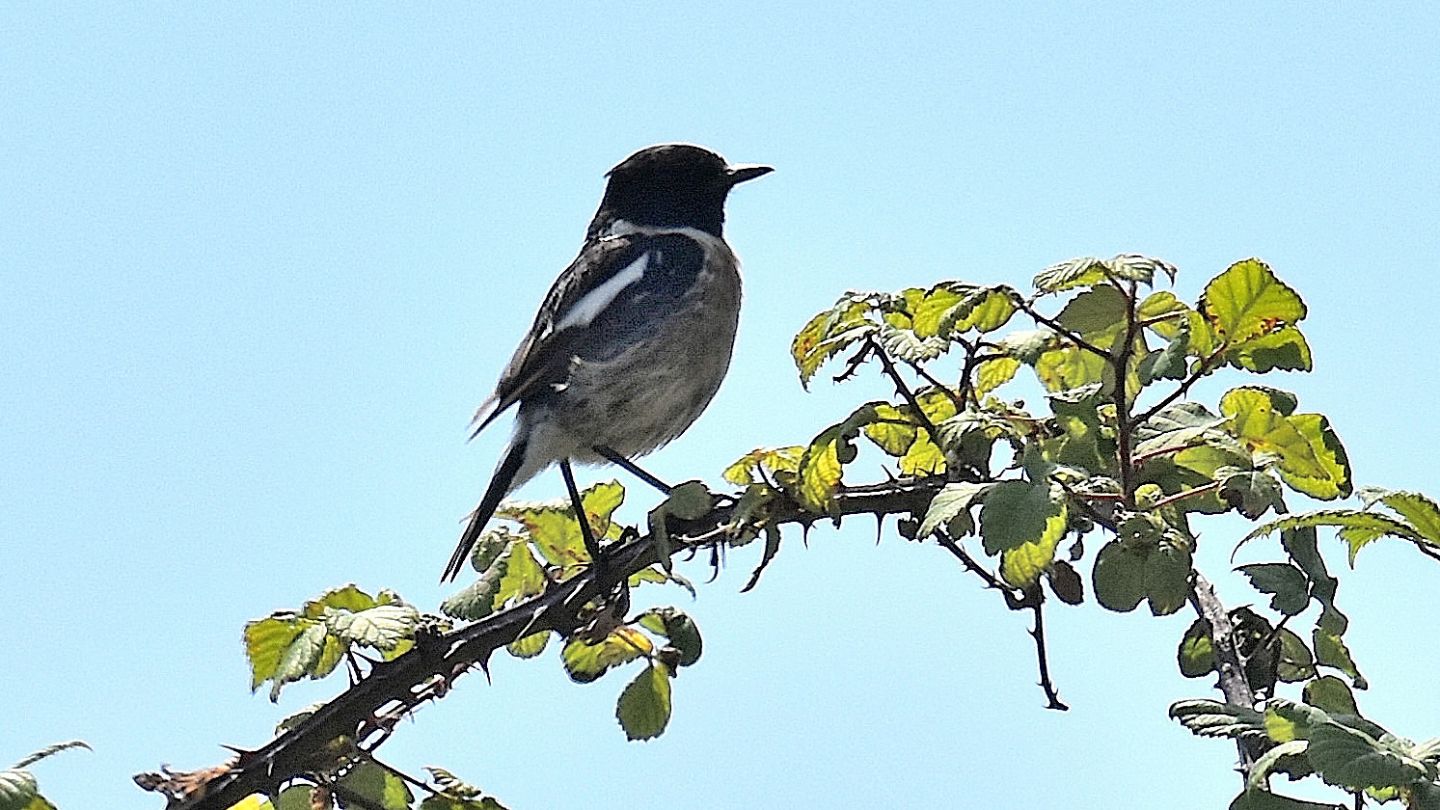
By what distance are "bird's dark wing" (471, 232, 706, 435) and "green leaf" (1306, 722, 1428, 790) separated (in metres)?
3.35

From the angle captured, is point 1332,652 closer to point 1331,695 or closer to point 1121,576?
point 1331,695

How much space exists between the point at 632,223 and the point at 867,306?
12.1 feet

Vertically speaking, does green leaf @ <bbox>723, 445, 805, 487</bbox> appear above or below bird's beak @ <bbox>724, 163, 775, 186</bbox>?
below

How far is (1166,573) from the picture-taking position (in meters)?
1.82

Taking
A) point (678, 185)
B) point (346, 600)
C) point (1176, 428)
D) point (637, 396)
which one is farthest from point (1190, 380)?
point (678, 185)

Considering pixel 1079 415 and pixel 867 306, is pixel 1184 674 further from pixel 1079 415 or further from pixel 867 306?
pixel 867 306

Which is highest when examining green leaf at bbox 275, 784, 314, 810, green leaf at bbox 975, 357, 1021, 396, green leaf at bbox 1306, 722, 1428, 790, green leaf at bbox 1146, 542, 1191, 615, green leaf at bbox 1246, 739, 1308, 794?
green leaf at bbox 975, 357, 1021, 396

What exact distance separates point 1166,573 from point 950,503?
249mm

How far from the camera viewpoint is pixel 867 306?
213cm

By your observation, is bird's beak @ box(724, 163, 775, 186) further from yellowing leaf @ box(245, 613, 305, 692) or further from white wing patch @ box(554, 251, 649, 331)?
yellowing leaf @ box(245, 613, 305, 692)

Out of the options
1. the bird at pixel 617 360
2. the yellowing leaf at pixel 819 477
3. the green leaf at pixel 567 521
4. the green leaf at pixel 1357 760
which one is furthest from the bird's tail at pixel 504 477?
the green leaf at pixel 1357 760

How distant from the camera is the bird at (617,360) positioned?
15.2 feet

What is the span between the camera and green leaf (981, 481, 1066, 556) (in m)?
1.70

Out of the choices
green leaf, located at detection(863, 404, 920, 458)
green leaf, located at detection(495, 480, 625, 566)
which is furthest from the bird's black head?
green leaf, located at detection(863, 404, 920, 458)
